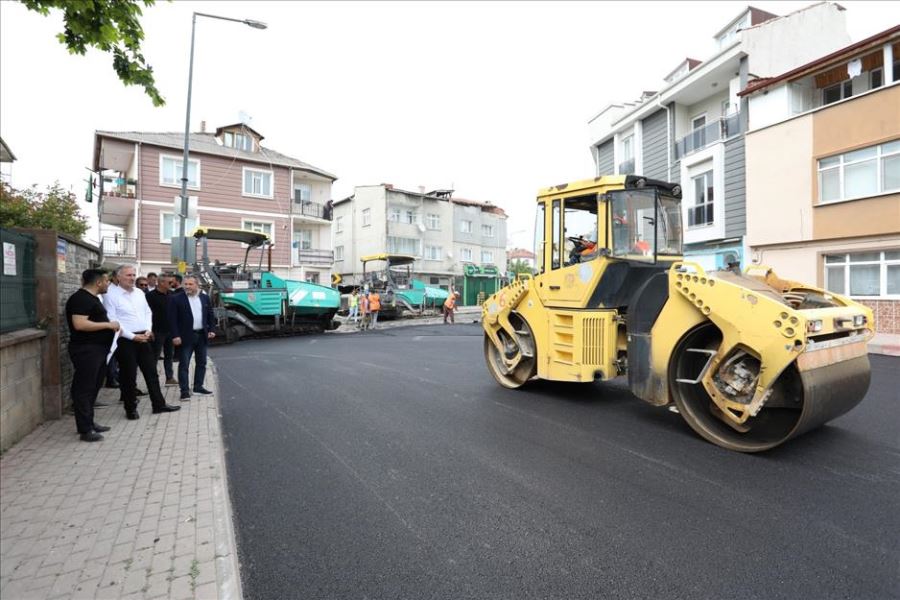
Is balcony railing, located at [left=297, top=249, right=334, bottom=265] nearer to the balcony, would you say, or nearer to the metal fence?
the balcony

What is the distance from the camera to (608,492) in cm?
361

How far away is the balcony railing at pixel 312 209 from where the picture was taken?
27.2 metres

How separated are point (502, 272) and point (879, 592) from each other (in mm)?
40658

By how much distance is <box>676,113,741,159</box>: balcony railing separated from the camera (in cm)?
1705

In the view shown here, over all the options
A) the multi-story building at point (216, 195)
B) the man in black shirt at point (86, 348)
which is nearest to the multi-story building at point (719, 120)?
the man in black shirt at point (86, 348)

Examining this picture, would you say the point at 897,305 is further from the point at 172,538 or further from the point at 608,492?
the point at 172,538

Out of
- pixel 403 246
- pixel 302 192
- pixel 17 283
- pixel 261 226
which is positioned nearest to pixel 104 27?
pixel 17 283

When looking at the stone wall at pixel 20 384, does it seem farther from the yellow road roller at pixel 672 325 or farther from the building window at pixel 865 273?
the building window at pixel 865 273

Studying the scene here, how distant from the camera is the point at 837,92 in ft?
49.0

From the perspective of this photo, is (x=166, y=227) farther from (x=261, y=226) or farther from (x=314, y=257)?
(x=314, y=257)

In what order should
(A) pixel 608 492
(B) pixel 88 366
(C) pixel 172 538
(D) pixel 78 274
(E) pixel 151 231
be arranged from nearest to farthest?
(C) pixel 172 538 < (A) pixel 608 492 < (B) pixel 88 366 < (D) pixel 78 274 < (E) pixel 151 231

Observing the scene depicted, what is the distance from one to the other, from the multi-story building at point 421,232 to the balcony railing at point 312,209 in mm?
7864

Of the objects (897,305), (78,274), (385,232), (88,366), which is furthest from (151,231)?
(897,305)

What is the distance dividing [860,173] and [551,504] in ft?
49.8
